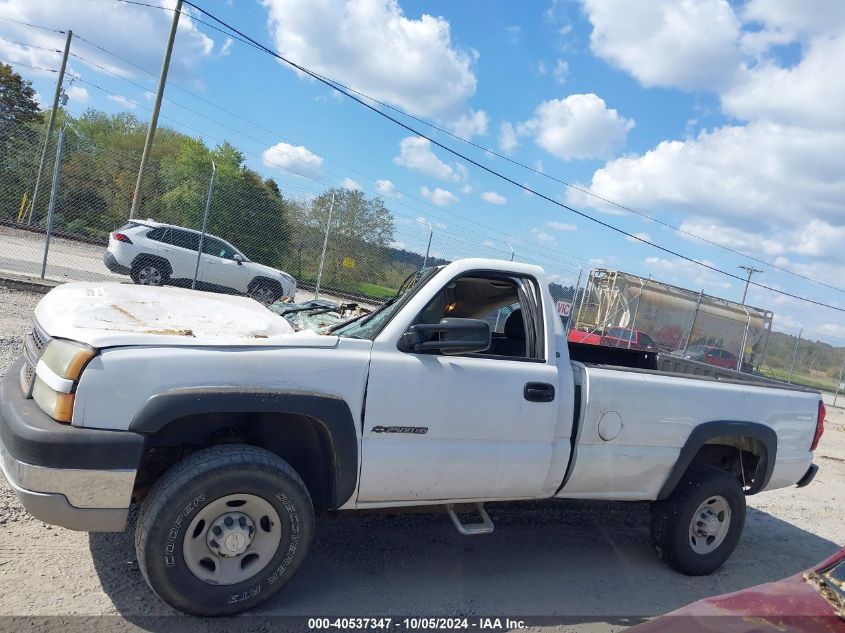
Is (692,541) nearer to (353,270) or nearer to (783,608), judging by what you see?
(783,608)

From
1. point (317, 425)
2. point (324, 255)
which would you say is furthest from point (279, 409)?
point (324, 255)

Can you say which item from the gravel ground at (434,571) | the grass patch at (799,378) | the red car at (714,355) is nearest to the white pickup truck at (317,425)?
the gravel ground at (434,571)

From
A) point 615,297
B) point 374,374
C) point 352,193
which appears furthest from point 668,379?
point 615,297

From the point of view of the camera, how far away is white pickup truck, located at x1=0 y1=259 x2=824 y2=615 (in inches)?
111

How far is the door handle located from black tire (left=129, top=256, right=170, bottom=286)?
12254 mm

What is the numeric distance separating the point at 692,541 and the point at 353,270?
11.6 meters

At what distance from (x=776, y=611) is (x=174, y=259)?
13.9 m

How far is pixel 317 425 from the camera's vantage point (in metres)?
3.26

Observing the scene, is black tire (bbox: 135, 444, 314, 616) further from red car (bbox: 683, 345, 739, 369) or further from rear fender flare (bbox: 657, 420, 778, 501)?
red car (bbox: 683, 345, 739, 369)

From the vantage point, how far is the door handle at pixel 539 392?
367 centimetres

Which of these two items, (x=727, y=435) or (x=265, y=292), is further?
(x=265, y=292)

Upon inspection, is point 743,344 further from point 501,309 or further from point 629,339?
point 501,309

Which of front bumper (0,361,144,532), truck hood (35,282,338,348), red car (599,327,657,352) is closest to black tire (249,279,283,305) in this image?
truck hood (35,282,338,348)

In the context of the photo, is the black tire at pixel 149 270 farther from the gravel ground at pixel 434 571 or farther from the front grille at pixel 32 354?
the front grille at pixel 32 354
